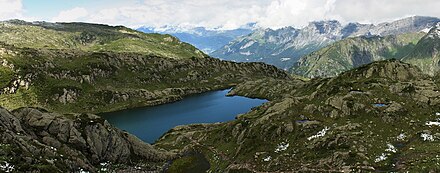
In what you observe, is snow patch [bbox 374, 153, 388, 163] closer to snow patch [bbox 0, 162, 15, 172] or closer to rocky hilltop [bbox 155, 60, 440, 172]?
rocky hilltop [bbox 155, 60, 440, 172]

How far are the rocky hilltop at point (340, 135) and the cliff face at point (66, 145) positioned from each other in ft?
70.5

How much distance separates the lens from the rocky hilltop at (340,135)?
63344mm

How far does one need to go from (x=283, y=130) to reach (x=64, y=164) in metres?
52.0

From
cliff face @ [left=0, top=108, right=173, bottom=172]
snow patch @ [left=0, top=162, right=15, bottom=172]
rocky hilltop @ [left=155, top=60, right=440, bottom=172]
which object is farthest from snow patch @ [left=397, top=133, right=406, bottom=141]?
snow patch @ [left=0, top=162, right=15, bottom=172]

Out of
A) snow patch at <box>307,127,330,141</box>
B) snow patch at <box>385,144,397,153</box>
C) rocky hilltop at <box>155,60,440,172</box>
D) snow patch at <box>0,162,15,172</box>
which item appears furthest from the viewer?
snow patch at <box>307,127,330,141</box>

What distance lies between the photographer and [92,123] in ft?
253

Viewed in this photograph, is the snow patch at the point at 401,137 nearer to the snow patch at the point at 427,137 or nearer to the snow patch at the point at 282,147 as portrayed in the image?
the snow patch at the point at 427,137

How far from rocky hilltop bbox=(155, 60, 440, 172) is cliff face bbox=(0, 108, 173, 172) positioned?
21497 mm

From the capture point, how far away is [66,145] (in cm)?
6638

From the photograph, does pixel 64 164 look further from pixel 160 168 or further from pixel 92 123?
pixel 160 168

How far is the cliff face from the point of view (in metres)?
51.2

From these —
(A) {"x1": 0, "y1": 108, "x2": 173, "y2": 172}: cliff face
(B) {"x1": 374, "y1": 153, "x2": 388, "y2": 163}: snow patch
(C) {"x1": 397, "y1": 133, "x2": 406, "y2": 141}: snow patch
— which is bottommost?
(B) {"x1": 374, "y1": 153, "x2": 388, "y2": 163}: snow patch

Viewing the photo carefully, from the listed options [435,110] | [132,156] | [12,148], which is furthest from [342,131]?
[12,148]

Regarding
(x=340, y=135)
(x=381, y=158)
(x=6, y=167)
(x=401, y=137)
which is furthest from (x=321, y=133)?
(x=6, y=167)
